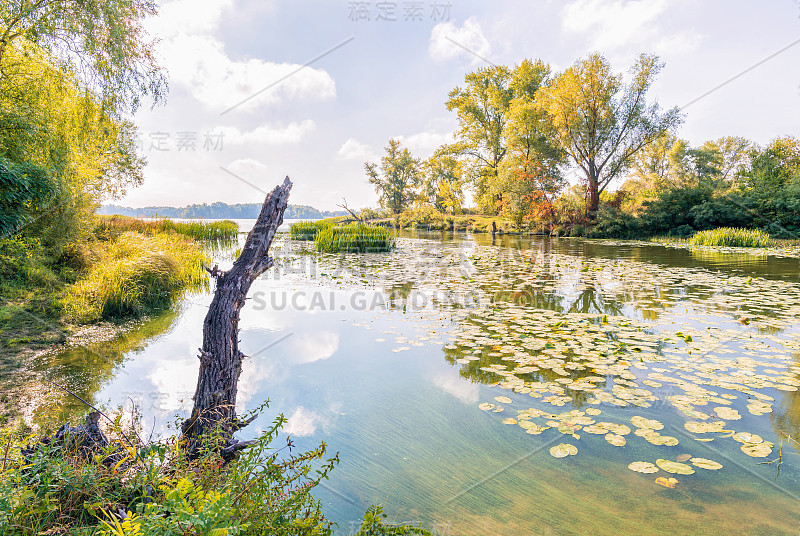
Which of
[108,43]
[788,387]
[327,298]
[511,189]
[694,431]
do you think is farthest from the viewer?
[511,189]

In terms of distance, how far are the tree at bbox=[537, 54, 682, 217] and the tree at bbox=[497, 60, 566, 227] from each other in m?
1.77

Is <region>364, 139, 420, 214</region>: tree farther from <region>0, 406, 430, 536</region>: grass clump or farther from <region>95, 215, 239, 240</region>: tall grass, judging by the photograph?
<region>0, 406, 430, 536</region>: grass clump

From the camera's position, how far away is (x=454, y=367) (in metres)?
3.75

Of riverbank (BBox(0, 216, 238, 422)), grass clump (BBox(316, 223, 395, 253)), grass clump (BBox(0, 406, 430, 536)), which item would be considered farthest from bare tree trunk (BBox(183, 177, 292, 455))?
grass clump (BBox(316, 223, 395, 253))

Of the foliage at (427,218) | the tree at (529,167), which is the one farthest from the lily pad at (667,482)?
the foliage at (427,218)

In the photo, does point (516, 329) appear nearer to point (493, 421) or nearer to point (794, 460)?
point (493, 421)

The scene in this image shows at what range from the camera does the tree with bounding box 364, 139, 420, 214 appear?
156ft

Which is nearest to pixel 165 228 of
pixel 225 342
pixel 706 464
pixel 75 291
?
pixel 75 291

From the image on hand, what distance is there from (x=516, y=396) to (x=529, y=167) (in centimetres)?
2387

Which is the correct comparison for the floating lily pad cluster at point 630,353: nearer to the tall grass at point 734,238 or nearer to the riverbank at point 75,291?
the riverbank at point 75,291

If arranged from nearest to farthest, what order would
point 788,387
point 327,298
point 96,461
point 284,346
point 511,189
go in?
point 96,461 → point 788,387 → point 284,346 → point 327,298 → point 511,189

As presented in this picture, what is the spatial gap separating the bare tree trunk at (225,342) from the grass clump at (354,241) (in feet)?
39.2

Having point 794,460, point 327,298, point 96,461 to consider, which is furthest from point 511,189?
point 96,461

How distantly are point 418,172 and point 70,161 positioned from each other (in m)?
42.4
